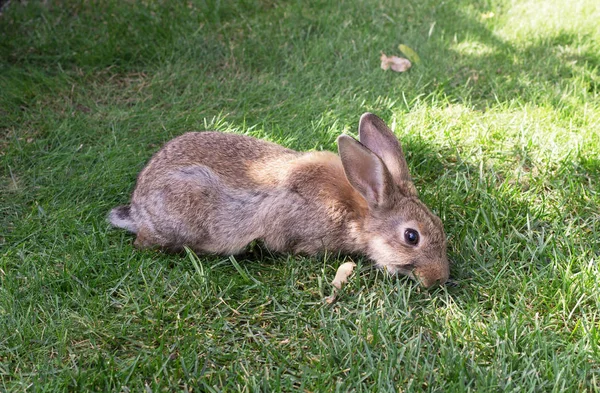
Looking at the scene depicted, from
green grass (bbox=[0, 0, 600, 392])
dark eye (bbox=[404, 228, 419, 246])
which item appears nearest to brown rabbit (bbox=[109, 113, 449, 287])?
dark eye (bbox=[404, 228, 419, 246])

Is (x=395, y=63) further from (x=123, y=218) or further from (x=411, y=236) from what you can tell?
(x=123, y=218)

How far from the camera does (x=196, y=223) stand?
153 inches

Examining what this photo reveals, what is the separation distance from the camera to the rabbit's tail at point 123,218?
403 cm

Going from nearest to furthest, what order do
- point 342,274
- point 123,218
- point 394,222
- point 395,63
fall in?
point 342,274
point 394,222
point 123,218
point 395,63

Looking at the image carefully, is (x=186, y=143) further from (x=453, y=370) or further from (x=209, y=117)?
(x=453, y=370)

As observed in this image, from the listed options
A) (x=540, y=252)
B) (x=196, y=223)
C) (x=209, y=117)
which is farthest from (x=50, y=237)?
(x=540, y=252)

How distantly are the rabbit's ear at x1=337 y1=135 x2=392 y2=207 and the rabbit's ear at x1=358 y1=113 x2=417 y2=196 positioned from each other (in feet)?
0.71

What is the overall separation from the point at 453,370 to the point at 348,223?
119 cm

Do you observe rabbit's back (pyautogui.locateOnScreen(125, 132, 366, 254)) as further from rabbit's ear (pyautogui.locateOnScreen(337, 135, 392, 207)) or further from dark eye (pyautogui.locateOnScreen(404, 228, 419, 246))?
dark eye (pyautogui.locateOnScreen(404, 228, 419, 246))

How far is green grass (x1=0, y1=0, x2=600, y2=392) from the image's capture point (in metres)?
3.02

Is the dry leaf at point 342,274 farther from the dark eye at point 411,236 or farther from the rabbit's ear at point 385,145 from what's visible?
the rabbit's ear at point 385,145

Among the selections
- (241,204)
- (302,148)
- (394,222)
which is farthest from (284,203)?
(302,148)

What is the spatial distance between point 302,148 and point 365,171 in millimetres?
1164

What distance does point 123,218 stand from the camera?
408 cm
